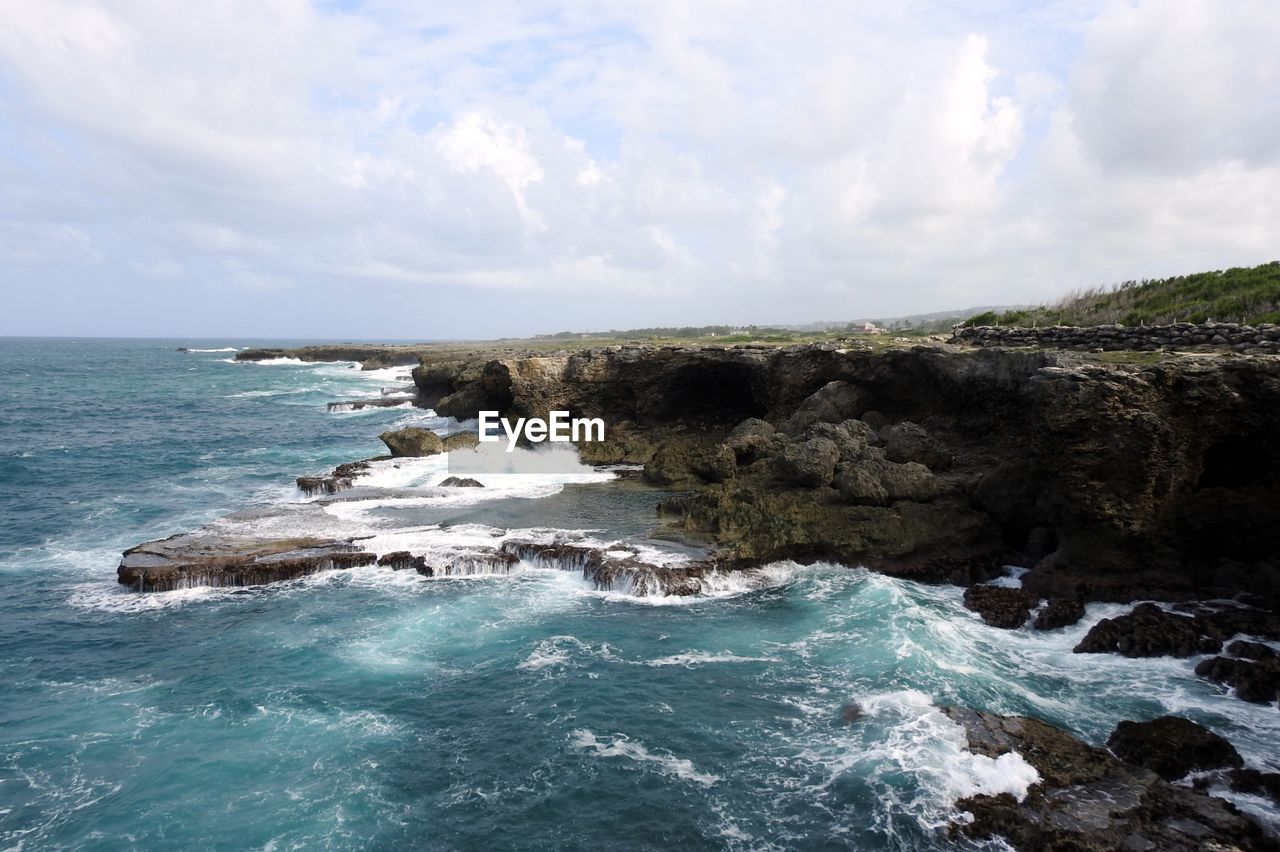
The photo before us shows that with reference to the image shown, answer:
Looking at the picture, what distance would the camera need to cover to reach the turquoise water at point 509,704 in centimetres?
1292

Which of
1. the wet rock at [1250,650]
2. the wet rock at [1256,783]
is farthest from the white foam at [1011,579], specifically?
the wet rock at [1256,783]

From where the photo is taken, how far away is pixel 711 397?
142 ft

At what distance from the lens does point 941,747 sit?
14422 mm

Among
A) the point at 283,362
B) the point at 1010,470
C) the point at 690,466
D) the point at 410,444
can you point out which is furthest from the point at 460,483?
the point at 283,362

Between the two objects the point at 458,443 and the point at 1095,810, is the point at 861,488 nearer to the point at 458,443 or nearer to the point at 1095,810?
the point at 1095,810

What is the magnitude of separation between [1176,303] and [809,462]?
712 inches

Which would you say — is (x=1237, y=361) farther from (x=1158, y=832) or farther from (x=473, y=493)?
(x=473, y=493)

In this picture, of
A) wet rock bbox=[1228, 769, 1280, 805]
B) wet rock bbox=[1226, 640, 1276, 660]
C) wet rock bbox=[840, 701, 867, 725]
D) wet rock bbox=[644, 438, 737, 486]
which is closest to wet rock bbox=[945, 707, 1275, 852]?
wet rock bbox=[1228, 769, 1280, 805]

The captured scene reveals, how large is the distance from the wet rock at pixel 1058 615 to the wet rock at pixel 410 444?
30.5m

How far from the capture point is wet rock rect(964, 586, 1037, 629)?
20.2 meters

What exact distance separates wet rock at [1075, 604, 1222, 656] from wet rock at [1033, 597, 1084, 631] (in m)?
0.81

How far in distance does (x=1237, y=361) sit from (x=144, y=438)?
59964mm

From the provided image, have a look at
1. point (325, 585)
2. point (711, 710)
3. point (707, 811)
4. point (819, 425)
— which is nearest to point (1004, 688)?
point (711, 710)

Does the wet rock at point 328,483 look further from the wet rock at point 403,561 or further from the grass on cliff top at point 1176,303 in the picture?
the grass on cliff top at point 1176,303
